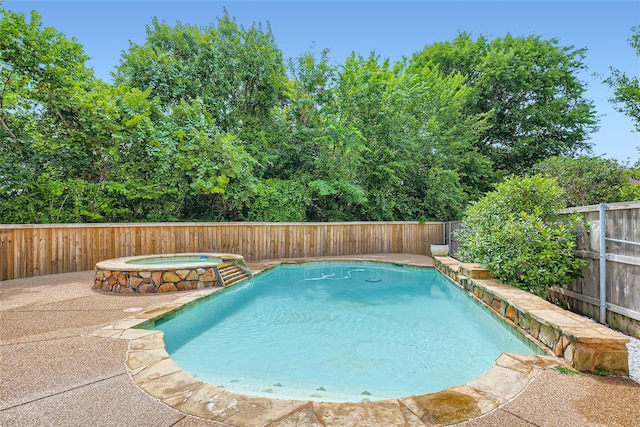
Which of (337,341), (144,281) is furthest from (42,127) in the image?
(337,341)

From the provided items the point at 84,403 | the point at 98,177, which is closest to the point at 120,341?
the point at 84,403

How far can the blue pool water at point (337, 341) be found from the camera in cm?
269

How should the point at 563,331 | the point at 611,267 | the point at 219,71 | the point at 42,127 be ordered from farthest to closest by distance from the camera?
the point at 219,71 < the point at 42,127 < the point at 611,267 < the point at 563,331

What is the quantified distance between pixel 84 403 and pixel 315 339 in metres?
2.35

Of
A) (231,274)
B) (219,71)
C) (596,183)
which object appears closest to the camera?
(231,274)

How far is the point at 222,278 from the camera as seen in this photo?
18.0 feet

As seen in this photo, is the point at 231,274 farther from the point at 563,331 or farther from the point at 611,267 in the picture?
the point at 611,267

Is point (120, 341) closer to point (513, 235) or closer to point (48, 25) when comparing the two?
point (513, 235)

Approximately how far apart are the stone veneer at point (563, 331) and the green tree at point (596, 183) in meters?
4.22

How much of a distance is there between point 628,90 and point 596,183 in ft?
26.7

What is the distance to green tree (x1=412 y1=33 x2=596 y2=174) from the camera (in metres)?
13.8

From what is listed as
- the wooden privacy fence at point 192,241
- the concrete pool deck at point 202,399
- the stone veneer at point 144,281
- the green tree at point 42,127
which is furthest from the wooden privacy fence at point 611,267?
the green tree at point 42,127

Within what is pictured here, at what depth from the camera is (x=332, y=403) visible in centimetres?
189

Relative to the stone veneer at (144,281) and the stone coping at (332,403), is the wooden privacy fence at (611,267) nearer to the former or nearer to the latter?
the stone coping at (332,403)
